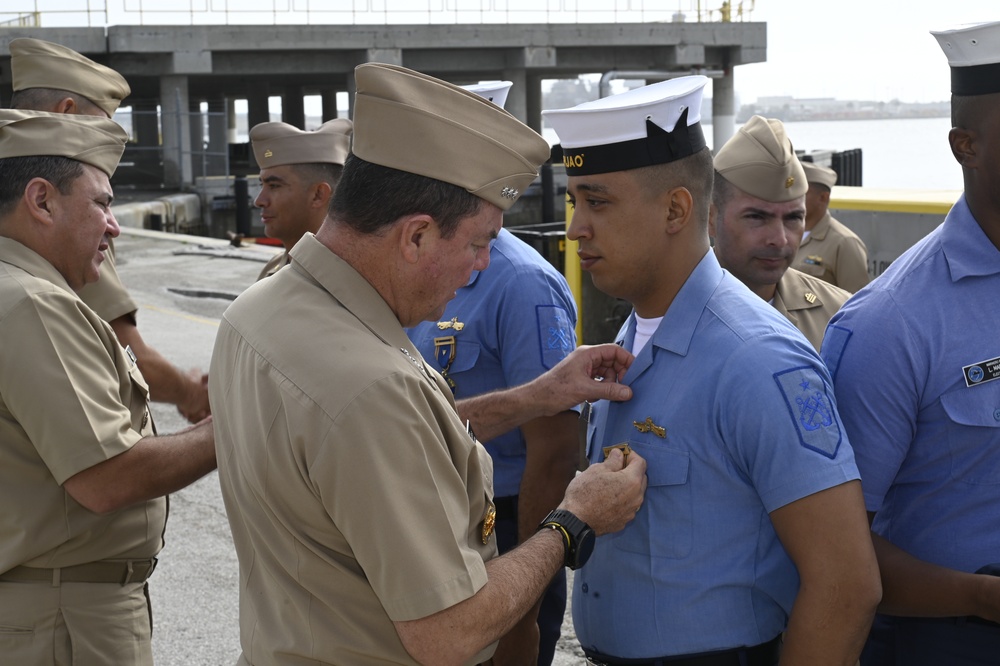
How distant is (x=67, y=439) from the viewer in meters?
2.70

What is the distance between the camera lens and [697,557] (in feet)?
7.69

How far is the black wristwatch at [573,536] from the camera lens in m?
2.24

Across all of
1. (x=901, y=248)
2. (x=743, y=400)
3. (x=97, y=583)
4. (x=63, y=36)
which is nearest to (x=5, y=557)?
(x=97, y=583)

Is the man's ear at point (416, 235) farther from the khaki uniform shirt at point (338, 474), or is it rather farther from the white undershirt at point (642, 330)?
the white undershirt at point (642, 330)

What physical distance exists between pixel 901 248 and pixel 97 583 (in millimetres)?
6913

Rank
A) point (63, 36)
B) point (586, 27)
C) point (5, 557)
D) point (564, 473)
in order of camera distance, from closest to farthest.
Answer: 1. point (5, 557)
2. point (564, 473)
3. point (63, 36)
4. point (586, 27)

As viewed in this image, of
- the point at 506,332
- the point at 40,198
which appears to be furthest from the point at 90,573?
the point at 506,332

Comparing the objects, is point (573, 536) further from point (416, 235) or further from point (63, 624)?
point (63, 624)

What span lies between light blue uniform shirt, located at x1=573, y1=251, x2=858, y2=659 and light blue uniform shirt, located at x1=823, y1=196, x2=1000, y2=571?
0.12m

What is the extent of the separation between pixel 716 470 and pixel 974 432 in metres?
0.56

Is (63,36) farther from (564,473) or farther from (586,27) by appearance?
(564,473)

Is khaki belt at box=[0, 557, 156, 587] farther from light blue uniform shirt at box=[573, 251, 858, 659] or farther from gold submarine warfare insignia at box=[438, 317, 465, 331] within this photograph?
light blue uniform shirt at box=[573, 251, 858, 659]

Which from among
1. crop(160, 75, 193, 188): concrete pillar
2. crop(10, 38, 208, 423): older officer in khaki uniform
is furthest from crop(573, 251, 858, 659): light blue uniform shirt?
crop(160, 75, 193, 188): concrete pillar

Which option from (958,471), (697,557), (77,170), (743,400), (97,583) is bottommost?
(97,583)
